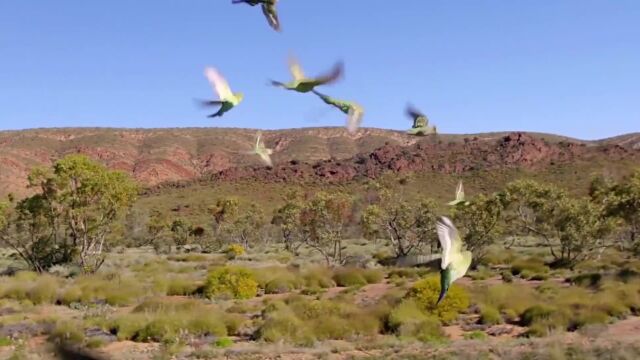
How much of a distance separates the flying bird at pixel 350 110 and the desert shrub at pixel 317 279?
109 feet

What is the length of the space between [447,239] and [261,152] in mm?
654

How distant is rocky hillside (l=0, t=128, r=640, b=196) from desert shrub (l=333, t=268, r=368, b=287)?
54.8 m

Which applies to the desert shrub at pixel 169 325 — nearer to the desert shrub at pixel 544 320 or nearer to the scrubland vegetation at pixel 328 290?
the scrubland vegetation at pixel 328 290

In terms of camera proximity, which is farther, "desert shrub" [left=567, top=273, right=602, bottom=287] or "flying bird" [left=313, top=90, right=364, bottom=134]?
"desert shrub" [left=567, top=273, right=602, bottom=287]

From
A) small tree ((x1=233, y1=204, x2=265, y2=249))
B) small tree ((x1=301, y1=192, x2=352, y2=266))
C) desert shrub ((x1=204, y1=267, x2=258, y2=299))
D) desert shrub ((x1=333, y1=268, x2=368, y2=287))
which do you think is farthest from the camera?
small tree ((x1=233, y1=204, x2=265, y2=249))

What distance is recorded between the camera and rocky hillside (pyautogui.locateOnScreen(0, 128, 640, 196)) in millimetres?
109562

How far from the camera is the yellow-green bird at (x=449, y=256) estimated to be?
163 cm

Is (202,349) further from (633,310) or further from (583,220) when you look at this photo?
(583,220)

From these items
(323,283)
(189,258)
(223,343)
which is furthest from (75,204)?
(223,343)

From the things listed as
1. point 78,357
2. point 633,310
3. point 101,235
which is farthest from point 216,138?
point 78,357

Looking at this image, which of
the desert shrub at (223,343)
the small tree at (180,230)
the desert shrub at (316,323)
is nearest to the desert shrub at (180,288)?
the desert shrub at (316,323)

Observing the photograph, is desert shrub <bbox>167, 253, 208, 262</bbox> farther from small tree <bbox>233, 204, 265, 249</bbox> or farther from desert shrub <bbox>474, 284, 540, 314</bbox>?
desert shrub <bbox>474, 284, 540, 314</bbox>

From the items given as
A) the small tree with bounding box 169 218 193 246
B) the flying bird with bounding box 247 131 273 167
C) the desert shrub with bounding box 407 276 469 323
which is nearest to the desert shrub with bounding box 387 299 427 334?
the desert shrub with bounding box 407 276 469 323

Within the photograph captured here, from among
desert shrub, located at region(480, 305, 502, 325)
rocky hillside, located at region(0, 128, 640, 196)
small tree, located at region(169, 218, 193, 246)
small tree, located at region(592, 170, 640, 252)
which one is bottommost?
desert shrub, located at region(480, 305, 502, 325)
